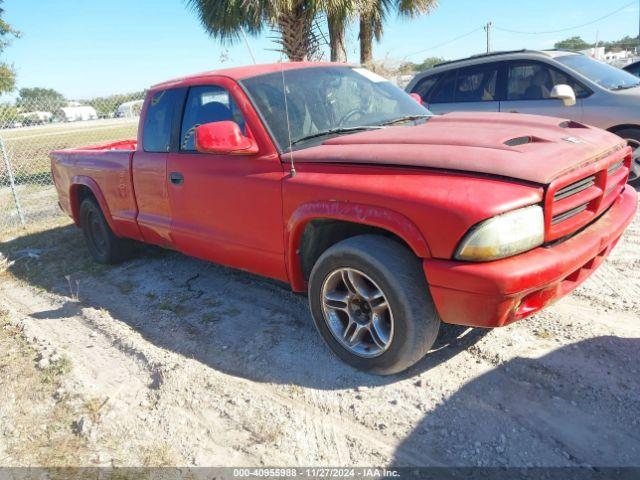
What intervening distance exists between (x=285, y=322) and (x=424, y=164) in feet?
5.58

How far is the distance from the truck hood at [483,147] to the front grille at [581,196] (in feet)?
0.17

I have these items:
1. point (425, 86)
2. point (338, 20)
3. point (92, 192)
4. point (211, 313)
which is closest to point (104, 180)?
point (92, 192)

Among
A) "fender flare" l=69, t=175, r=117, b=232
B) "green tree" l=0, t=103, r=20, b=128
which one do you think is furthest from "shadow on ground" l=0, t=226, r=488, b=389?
"green tree" l=0, t=103, r=20, b=128

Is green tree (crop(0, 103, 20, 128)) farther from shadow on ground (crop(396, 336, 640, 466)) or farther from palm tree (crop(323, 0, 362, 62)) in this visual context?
shadow on ground (crop(396, 336, 640, 466))

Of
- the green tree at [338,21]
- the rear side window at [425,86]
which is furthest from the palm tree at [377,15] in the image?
the rear side window at [425,86]

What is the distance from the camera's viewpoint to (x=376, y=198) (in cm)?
264

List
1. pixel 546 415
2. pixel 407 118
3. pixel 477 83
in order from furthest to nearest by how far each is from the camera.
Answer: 1. pixel 477 83
2. pixel 407 118
3. pixel 546 415

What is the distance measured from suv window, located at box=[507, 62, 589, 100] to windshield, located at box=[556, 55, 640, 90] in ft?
0.66

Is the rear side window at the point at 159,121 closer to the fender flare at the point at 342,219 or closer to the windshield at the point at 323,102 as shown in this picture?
the windshield at the point at 323,102

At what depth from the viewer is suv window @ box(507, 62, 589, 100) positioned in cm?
643

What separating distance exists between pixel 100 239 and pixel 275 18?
6999 millimetres

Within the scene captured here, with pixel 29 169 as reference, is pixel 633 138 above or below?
above

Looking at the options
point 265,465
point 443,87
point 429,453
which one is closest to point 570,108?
point 443,87

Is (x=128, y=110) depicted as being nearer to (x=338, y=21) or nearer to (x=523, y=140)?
(x=338, y=21)
